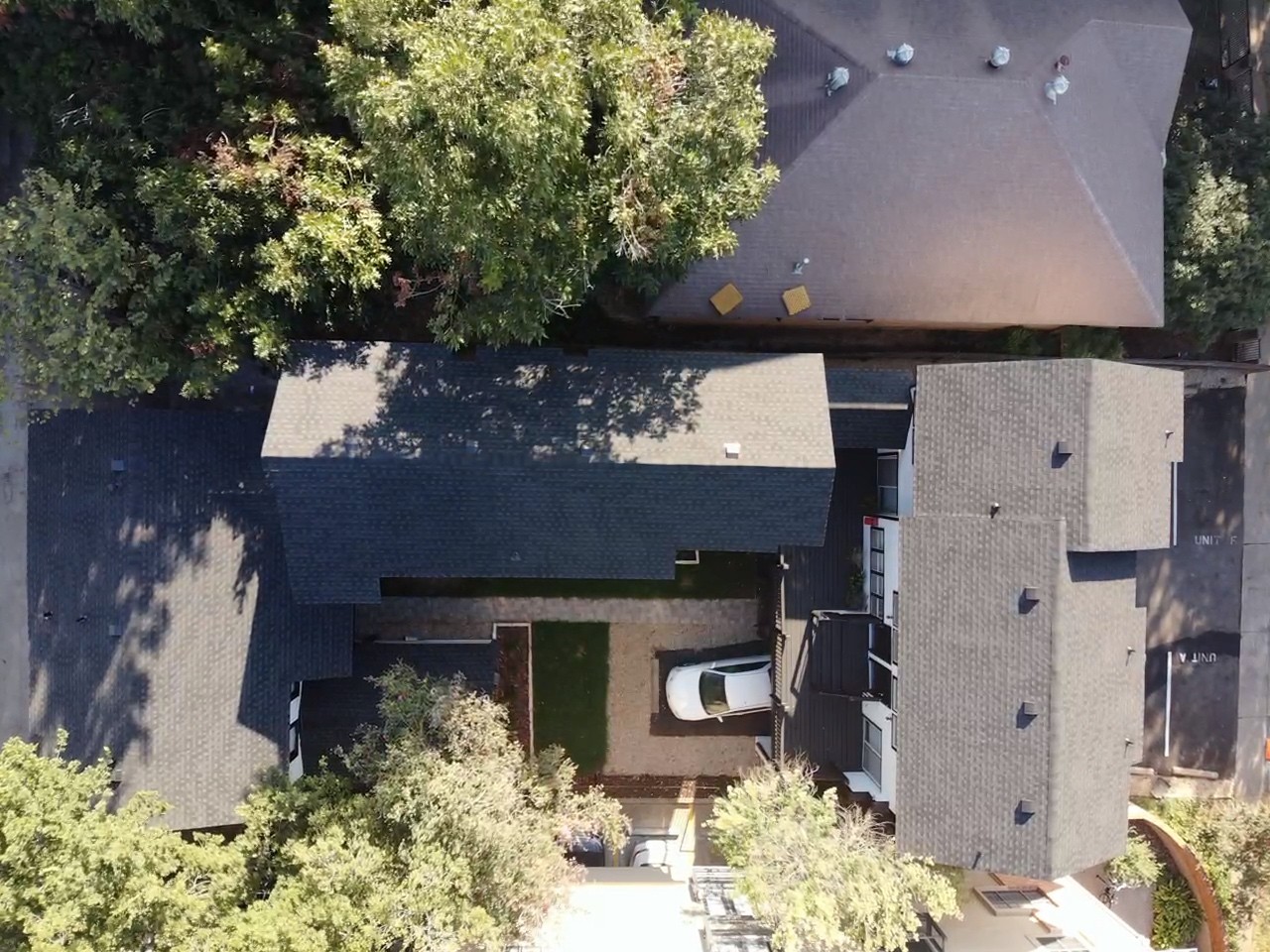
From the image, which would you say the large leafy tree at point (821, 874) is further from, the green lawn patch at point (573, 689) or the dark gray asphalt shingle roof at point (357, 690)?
the dark gray asphalt shingle roof at point (357, 690)

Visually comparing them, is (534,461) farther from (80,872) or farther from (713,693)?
(80,872)

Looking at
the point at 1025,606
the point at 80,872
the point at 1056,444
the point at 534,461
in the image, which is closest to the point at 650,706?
the point at 534,461

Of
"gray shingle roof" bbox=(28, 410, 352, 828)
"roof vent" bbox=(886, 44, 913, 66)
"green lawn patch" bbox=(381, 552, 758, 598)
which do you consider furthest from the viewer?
"green lawn patch" bbox=(381, 552, 758, 598)

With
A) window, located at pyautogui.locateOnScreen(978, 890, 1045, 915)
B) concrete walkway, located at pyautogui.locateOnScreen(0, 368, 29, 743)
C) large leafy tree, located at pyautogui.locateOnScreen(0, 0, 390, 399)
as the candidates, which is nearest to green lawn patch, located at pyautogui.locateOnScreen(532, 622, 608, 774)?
window, located at pyautogui.locateOnScreen(978, 890, 1045, 915)

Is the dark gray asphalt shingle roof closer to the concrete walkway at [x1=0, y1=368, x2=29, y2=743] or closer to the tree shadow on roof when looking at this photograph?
the tree shadow on roof

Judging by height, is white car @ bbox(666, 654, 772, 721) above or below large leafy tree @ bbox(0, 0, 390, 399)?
below

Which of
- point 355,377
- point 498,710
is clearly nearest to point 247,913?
point 498,710

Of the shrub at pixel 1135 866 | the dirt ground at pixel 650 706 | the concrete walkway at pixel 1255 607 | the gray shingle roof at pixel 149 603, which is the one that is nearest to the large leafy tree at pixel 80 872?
the gray shingle roof at pixel 149 603

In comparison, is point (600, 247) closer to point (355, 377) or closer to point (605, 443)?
point (605, 443)
